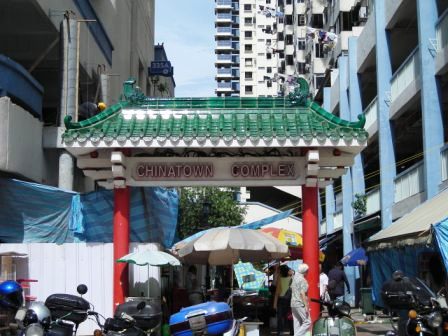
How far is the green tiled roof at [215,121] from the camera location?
46.2 feet

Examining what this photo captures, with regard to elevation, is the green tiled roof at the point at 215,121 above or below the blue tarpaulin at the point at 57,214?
above

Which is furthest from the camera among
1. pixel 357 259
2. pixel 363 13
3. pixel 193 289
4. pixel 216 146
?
pixel 363 13

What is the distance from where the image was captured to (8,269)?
14289 millimetres

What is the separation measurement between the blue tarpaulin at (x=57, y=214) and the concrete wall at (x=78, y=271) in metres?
1.34

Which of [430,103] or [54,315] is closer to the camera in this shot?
[54,315]

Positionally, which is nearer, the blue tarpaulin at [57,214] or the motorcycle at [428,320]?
the motorcycle at [428,320]

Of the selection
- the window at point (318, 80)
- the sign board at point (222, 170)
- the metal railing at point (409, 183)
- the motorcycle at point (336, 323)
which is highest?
the window at point (318, 80)

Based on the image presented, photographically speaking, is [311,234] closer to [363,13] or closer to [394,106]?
[394,106]

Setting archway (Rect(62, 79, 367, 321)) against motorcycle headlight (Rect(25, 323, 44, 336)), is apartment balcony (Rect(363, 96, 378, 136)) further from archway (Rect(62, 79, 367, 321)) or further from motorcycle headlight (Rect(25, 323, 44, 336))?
motorcycle headlight (Rect(25, 323, 44, 336))

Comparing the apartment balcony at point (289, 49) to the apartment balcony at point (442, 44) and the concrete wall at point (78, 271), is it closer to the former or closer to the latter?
the apartment balcony at point (442, 44)

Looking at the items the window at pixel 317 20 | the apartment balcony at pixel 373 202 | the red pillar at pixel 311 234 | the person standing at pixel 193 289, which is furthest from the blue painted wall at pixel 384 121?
the window at pixel 317 20

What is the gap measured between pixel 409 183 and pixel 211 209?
72.6 feet

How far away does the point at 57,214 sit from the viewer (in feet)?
55.0

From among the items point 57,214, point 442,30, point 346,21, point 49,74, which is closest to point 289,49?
point 346,21
